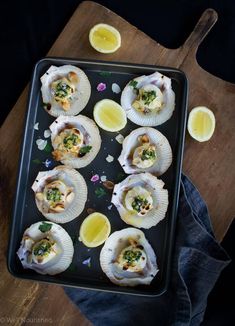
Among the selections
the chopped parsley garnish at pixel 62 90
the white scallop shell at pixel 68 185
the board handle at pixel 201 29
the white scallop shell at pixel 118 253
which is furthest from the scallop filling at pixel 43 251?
the board handle at pixel 201 29

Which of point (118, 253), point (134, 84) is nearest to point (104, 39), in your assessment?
point (134, 84)

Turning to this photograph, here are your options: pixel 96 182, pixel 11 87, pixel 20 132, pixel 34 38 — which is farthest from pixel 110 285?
pixel 34 38

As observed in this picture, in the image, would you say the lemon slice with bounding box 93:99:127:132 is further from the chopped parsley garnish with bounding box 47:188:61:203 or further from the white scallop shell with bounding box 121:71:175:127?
the chopped parsley garnish with bounding box 47:188:61:203

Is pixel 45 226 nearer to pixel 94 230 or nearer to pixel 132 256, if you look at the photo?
pixel 94 230

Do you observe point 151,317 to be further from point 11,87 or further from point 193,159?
point 11,87

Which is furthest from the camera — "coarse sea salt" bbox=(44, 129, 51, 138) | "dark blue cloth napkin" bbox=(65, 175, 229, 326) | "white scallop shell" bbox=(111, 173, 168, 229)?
"coarse sea salt" bbox=(44, 129, 51, 138)

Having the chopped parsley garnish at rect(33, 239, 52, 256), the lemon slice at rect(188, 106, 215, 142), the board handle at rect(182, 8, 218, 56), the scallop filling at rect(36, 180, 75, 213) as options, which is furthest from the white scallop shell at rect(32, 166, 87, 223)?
the board handle at rect(182, 8, 218, 56)
